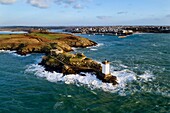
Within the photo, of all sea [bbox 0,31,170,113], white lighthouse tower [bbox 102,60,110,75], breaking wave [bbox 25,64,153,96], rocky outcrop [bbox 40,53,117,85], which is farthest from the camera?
rocky outcrop [bbox 40,53,117,85]

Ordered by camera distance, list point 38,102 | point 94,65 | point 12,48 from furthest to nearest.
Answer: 1. point 12,48
2. point 94,65
3. point 38,102

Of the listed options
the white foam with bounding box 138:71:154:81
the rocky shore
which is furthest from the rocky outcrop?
the rocky shore

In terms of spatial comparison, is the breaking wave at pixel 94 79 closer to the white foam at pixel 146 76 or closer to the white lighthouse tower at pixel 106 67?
the white foam at pixel 146 76

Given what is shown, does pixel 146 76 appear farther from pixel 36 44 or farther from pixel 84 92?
pixel 36 44

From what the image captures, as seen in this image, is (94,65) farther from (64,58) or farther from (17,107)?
(17,107)

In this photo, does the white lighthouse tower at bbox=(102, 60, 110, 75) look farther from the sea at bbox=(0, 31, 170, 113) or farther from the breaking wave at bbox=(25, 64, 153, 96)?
the sea at bbox=(0, 31, 170, 113)

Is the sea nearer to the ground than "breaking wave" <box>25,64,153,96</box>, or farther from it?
nearer to the ground

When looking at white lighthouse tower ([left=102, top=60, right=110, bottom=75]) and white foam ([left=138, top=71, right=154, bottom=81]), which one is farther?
white foam ([left=138, top=71, right=154, bottom=81])

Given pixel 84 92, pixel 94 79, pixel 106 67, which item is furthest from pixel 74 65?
pixel 84 92

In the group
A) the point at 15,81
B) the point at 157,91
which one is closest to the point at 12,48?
the point at 15,81
